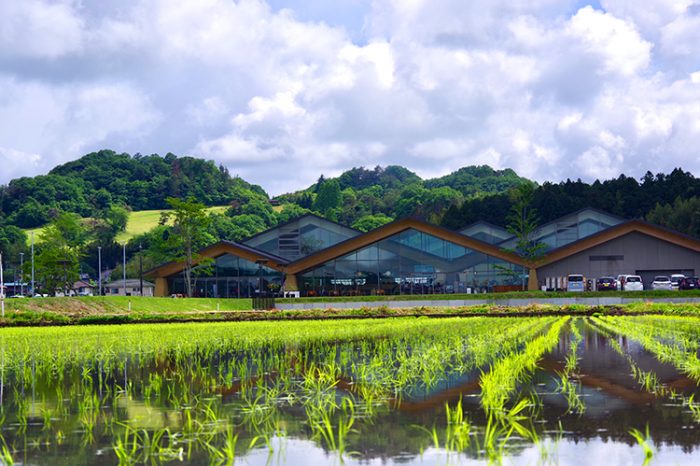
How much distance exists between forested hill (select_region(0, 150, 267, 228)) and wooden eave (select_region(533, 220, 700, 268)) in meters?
103

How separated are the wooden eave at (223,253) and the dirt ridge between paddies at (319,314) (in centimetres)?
2119

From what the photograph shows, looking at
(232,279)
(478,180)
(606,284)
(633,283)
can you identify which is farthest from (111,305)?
(478,180)

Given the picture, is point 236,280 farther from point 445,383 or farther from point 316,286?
point 445,383

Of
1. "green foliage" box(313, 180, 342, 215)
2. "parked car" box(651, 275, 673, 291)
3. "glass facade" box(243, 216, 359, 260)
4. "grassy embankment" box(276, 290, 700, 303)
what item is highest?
"green foliage" box(313, 180, 342, 215)

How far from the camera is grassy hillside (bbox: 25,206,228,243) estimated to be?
14807cm

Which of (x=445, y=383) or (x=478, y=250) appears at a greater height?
(x=478, y=250)

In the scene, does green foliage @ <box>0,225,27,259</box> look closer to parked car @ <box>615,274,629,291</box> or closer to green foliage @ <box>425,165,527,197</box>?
green foliage @ <box>425,165,527,197</box>

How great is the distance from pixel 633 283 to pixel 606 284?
88.7 inches

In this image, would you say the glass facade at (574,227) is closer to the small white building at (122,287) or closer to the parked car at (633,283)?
the parked car at (633,283)

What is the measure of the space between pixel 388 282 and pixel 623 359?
4516cm

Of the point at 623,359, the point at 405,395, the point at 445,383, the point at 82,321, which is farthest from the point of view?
the point at 82,321

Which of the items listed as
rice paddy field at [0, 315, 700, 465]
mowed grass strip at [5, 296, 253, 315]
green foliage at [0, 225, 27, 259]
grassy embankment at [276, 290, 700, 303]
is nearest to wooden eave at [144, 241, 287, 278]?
mowed grass strip at [5, 296, 253, 315]

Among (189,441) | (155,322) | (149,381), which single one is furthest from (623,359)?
(155,322)

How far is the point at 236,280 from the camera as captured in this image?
2493 inches
